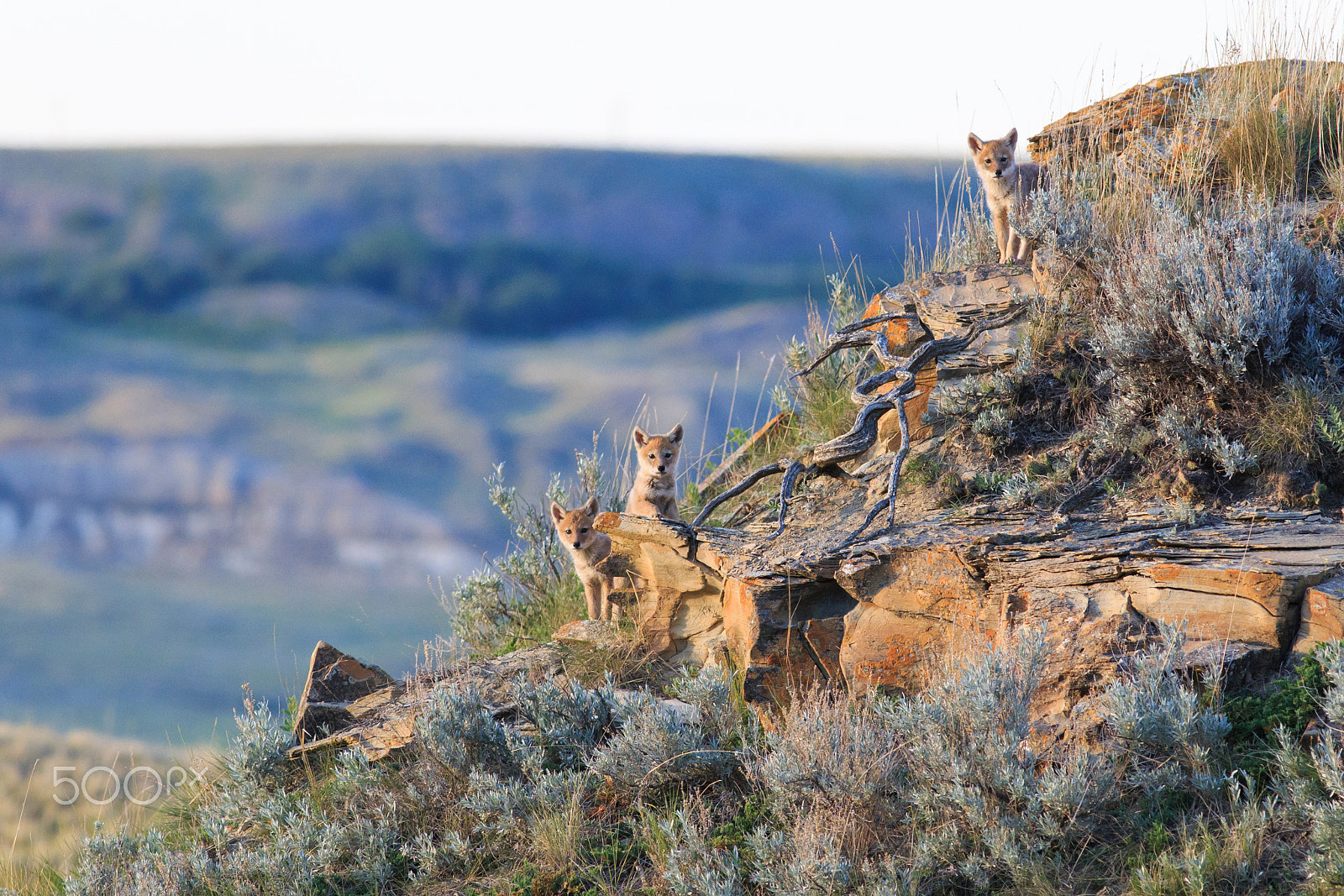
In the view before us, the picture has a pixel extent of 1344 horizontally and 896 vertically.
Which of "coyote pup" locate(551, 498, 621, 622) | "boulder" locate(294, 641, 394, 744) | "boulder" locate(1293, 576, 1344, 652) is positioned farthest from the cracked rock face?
"boulder" locate(294, 641, 394, 744)

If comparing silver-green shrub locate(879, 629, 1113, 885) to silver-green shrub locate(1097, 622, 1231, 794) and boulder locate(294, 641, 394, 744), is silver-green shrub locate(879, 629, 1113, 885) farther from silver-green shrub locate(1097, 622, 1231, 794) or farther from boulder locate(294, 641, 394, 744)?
boulder locate(294, 641, 394, 744)

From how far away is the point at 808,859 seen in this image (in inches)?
157

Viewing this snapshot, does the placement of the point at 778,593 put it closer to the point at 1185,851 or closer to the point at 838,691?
the point at 838,691

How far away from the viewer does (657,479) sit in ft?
26.5

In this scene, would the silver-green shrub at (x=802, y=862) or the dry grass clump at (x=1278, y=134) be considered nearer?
the silver-green shrub at (x=802, y=862)

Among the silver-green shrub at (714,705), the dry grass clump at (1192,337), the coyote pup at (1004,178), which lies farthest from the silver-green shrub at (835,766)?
the coyote pup at (1004,178)

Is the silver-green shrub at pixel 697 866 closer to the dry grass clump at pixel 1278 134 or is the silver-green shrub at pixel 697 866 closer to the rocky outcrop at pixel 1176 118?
the rocky outcrop at pixel 1176 118

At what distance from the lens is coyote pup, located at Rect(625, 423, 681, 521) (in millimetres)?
7953

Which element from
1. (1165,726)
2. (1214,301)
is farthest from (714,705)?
(1214,301)

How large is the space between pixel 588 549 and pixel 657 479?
0.89m

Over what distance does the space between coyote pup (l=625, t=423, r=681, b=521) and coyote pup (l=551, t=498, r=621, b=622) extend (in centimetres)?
40

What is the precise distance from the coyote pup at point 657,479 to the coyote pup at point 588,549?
40 cm

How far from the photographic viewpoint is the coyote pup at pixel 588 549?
7.43 meters

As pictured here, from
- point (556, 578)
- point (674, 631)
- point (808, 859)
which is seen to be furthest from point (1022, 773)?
point (556, 578)
